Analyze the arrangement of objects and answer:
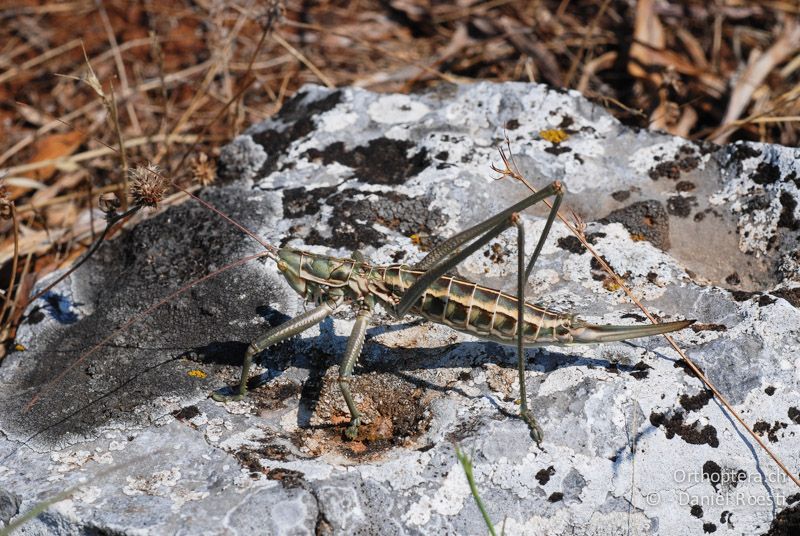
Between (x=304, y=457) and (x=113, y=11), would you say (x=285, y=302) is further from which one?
(x=113, y=11)

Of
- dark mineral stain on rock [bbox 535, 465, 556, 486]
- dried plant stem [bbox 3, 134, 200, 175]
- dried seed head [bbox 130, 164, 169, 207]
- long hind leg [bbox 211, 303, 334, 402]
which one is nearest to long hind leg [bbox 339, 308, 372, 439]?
long hind leg [bbox 211, 303, 334, 402]

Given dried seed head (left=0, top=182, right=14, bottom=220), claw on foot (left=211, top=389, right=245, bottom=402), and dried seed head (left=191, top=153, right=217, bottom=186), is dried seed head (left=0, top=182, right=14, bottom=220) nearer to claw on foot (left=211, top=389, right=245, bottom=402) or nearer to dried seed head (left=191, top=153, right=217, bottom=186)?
dried seed head (left=191, top=153, right=217, bottom=186)

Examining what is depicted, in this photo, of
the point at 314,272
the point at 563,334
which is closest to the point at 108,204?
the point at 314,272

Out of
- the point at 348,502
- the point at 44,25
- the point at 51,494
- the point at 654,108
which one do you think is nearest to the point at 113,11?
the point at 44,25

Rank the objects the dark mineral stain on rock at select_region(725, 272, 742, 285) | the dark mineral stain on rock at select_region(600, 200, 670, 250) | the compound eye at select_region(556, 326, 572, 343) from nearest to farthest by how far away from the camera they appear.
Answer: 1. the compound eye at select_region(556, 326, 572, 343)
2. the dark mineral stain on rock at select_region(725, 272, 742, 285)
3. the dark mineral stain on rock at select_region(600, 200, 670, 250)

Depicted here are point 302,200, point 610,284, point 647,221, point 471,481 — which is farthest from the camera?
point 302,200

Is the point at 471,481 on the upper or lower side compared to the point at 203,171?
upper

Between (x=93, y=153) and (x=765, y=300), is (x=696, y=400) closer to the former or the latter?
(x=765, y=300)
